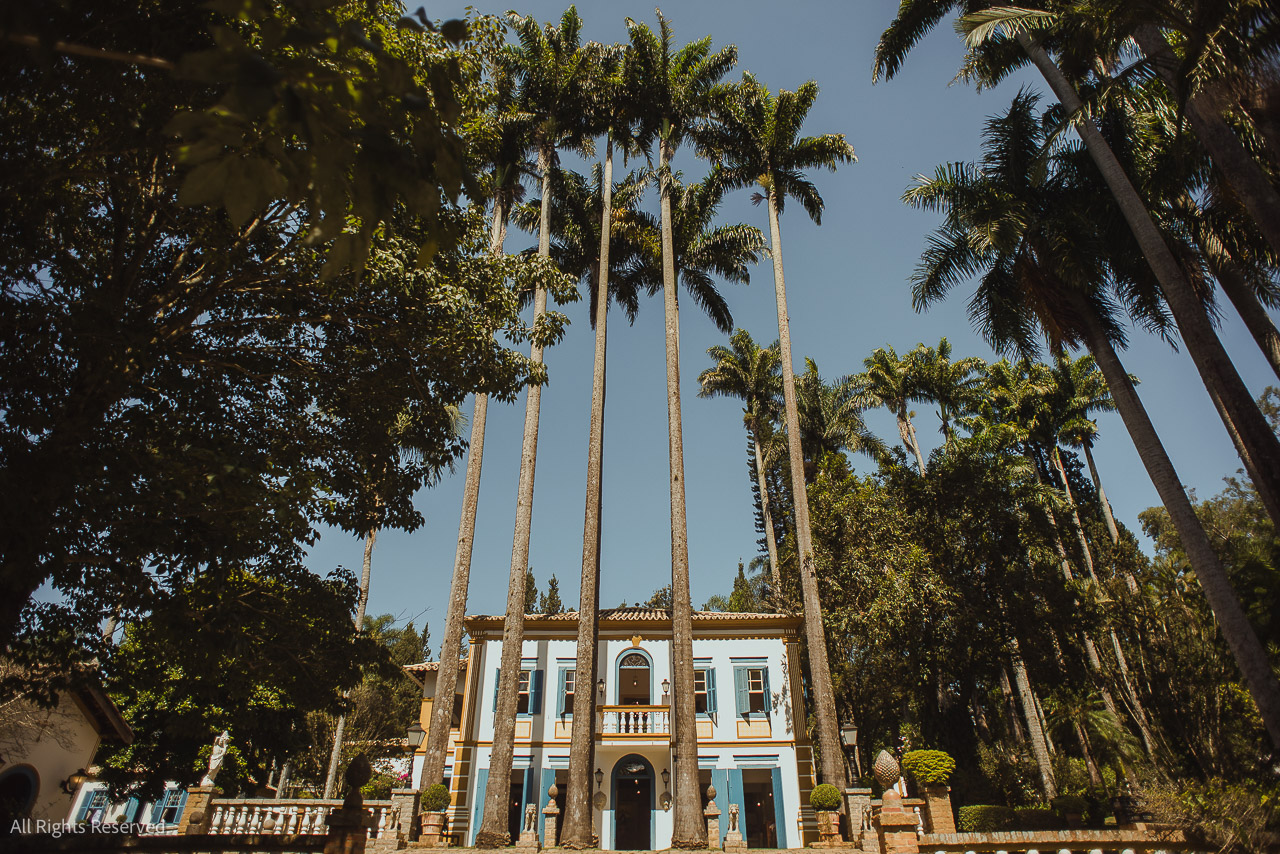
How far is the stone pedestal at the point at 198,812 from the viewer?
11.4 metres

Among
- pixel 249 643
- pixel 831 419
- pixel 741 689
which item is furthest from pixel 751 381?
pixel 249 643

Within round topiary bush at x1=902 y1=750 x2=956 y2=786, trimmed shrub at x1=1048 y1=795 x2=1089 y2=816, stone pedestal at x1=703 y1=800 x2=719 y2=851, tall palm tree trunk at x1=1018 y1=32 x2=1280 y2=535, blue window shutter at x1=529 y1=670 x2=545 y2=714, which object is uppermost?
tall palm tree trunk at x1=1018 y1=32 x2=1280 y2=535

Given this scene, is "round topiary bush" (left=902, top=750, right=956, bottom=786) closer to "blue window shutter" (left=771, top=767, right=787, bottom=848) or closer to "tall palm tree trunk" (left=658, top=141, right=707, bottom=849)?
"tall palm tree trunk" (left=658, top=141, right=707, bottom=849)

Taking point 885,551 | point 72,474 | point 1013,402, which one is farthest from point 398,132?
point 1013,402

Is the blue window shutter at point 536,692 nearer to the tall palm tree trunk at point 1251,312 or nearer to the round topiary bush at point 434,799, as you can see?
the round topiary bush at point 434,799

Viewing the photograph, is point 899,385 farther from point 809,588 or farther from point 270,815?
point 270,815

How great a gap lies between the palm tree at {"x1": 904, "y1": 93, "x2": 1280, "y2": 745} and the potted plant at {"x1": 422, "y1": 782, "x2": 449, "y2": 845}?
1417cm

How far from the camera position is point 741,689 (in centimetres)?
1992

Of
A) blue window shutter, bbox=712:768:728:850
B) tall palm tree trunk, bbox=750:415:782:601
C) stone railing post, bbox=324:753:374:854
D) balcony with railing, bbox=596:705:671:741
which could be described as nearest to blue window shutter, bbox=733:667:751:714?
blue window shutter, bbox=712:768:728:850

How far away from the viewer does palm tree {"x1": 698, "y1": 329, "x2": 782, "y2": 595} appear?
29781 millimetres

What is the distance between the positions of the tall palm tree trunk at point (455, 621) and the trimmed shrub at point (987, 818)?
14.2 metres

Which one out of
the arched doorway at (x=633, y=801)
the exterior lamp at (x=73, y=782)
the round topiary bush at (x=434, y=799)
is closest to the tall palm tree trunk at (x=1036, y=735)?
the arched doorway at (x=633, y=801)

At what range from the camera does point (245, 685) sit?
675 centimetres

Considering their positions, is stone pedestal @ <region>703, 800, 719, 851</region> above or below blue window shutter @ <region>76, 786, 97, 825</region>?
below
